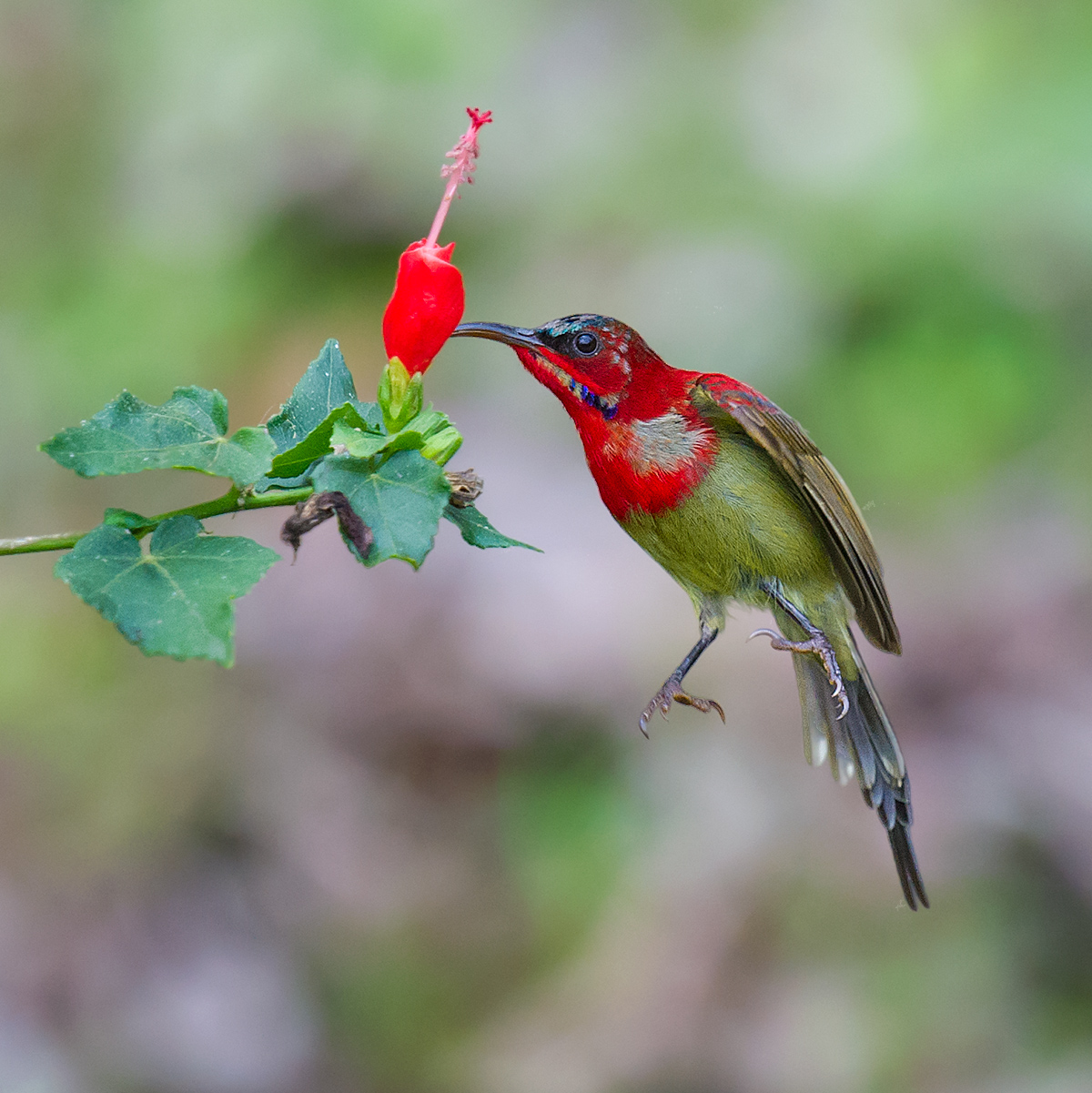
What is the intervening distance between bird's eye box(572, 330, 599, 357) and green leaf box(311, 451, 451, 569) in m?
0.70

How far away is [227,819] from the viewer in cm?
502

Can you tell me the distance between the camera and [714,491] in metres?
2.17

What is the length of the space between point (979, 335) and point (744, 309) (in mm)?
1079

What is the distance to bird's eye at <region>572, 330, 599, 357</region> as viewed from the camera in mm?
2017

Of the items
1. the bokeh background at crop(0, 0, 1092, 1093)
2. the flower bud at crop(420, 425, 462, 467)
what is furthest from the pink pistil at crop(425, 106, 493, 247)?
the bokeh background at crop(0, 0, 1092, 1093)

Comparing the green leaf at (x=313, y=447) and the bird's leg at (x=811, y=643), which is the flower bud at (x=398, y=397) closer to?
the green leaf at (x=313, y=447)

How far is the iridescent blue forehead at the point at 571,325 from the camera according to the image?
2004mm

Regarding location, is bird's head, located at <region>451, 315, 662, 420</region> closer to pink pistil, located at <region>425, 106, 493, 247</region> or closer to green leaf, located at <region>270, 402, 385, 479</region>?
pink pistil, located at <region>425, 106, 493, 247</region>

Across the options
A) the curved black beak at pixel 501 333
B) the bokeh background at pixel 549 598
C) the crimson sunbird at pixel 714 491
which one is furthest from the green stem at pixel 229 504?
the bokeh background at pixel 549 598

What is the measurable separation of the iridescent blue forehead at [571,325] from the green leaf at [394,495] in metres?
0.70

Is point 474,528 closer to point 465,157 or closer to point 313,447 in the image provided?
point 313,447

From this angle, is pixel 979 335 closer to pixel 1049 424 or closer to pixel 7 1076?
pixel 1049 424

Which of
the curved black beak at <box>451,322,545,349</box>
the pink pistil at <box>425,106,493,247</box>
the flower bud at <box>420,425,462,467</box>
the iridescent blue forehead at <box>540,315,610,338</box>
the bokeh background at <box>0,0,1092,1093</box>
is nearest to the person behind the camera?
the flower bud at <box>420,425,462,467</box>

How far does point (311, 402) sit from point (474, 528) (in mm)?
250
